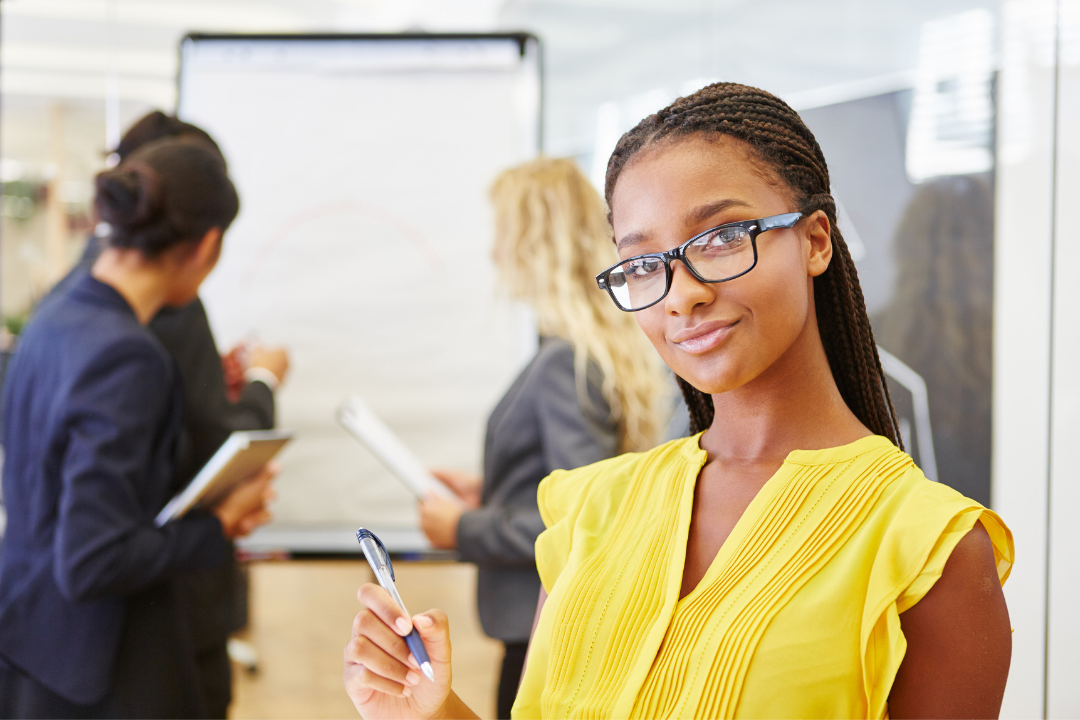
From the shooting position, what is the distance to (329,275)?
229cm

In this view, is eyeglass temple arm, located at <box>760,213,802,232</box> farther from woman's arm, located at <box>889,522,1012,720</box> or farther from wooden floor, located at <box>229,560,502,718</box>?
wooden floor, located at <box>229,560,502,718</box>

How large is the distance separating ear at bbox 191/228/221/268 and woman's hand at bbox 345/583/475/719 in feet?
4.01

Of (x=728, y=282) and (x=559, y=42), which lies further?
(x=559, y=42)

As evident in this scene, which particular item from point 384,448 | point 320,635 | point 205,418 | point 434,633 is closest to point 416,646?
point 434,633

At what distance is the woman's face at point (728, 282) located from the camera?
711mm

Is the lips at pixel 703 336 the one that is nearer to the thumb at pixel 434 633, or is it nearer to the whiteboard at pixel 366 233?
the thumb at pixel 434 633

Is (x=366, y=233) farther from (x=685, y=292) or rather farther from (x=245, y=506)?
(x=685, y=292)

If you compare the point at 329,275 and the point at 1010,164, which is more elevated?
the point at 1010,164

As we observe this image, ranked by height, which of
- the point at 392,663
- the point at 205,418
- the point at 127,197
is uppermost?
the point at 127,197

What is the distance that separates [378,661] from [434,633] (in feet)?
0.22

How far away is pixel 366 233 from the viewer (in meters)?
2.31

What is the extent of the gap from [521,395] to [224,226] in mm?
784

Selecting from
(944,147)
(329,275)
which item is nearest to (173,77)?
(329,275)

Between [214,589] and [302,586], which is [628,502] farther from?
[302,586]
